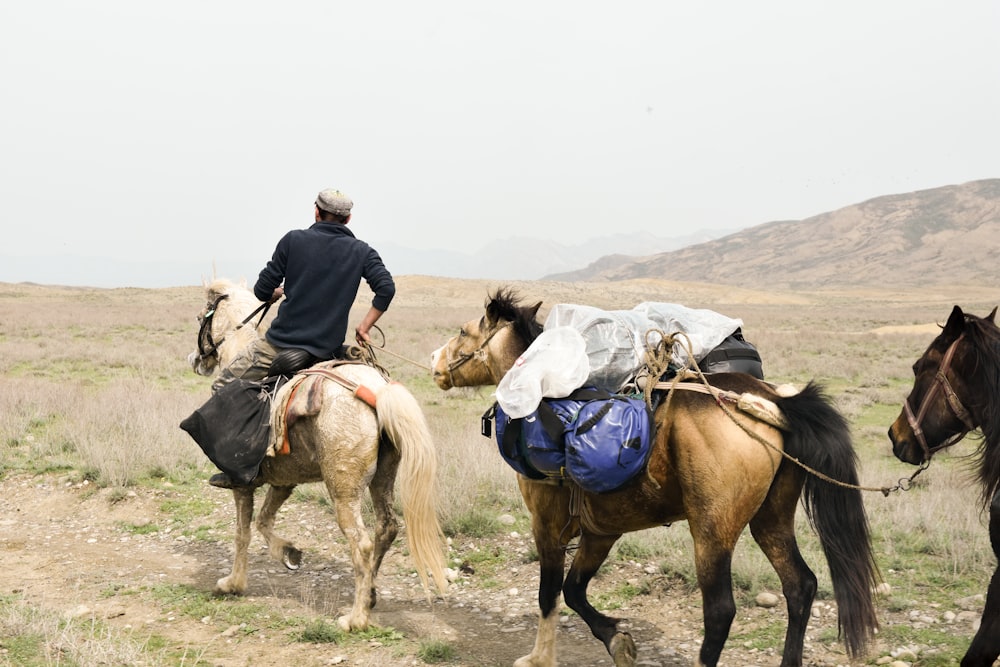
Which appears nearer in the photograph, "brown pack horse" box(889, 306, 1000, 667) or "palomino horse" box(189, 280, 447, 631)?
"brown pack horse" box(889, 306, 1000, 667)

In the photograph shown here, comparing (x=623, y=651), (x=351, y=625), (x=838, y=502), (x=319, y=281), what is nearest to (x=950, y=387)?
(x=838, y=502)

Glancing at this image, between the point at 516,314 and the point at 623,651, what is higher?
the point at 516,314

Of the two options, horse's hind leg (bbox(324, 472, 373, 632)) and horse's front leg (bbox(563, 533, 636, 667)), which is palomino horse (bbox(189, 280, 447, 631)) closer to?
horse's hind leg (bbox(324, 472, 373, 632))

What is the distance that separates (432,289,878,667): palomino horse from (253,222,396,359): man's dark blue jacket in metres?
1.19

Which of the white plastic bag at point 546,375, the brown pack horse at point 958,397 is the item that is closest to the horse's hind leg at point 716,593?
the white plastic bag at point 546,375

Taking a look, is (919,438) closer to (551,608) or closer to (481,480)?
(551,608)

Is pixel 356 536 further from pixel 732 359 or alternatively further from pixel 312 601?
pixel 732 359

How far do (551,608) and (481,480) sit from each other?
→ 3.74 meters

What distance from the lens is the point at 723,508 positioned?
398cm

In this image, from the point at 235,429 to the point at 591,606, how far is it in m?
2.70

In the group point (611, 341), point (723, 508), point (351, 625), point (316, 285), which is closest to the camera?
point (723, 508)

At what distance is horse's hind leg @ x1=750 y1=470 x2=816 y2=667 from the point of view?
440 cm

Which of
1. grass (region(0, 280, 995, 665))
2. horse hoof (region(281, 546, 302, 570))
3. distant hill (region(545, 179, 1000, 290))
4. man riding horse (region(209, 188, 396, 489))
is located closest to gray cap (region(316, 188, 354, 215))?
man riding horse (region(209, 188, 396, 489))

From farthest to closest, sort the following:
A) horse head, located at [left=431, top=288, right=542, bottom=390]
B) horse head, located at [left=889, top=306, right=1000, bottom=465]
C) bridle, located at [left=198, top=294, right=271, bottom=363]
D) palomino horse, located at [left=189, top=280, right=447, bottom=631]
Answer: bridle, located at [left=198, top=294, right=271, bottom=363]
palomino horse, located at [left=189, top=280, right=447, bottom=631]
horse head, located at [left=431, top=288, right=542, bottom=390]
horse head, located at [left=889, top=306, right=1000, bottom=465]
